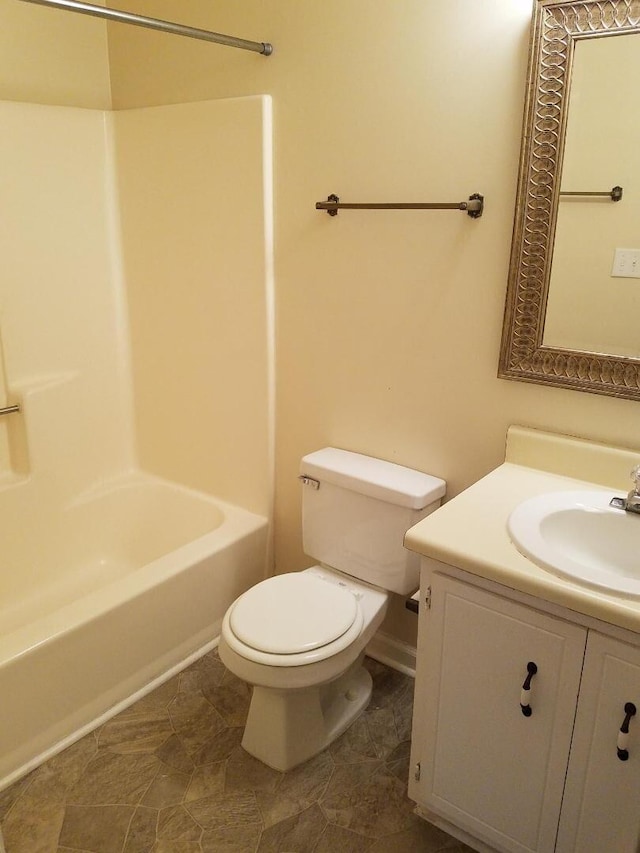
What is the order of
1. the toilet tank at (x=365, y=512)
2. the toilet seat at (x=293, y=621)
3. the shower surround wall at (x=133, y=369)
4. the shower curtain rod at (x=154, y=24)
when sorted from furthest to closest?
1. the shower surround wall at (x=133, y=369)
2. the toilet tank at (x=365, y=512)
3. the toilet seat at (x=293, y=621)
4. the shower curtain rod at (x=154, y=24)

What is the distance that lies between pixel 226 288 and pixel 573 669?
65.7 inches

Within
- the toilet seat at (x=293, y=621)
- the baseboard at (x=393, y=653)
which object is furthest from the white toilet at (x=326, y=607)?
the baseboard at (x=393, y=653)

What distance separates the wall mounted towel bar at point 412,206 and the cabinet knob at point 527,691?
1.12 m

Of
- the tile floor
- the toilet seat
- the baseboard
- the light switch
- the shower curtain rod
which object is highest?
the shower curtain rod

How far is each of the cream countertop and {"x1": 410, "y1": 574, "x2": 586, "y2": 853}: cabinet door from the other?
79mm

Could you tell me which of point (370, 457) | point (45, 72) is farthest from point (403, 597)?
point (45, 72)

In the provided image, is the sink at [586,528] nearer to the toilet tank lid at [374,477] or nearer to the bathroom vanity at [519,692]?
the bathroom vanity at [519,692]

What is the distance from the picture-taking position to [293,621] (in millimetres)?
1830

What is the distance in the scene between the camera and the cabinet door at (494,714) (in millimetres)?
1355

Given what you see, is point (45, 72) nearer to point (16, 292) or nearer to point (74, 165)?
point (74, 165)

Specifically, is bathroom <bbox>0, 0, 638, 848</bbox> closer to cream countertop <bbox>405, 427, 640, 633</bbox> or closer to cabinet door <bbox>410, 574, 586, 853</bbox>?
cream countertop <bbox>405, 427, 640, 633</bbox>

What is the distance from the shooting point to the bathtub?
1871 mm

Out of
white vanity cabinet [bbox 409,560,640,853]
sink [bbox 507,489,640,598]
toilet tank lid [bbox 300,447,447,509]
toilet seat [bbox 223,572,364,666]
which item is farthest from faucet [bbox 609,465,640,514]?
toilet seat [bbox 223,572,364,666]

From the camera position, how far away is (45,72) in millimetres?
2436
